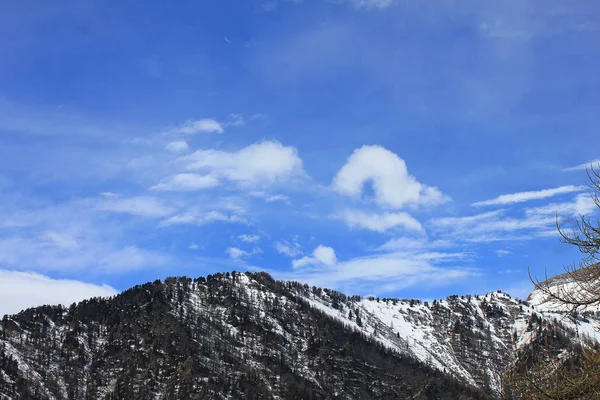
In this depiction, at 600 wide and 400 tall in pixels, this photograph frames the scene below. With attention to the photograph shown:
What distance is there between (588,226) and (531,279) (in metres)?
2.48

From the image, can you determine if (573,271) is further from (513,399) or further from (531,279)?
(513,399)

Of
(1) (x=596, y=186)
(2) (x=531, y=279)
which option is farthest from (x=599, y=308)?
(1) (x=596, y=186)

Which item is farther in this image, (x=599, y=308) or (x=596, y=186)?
(x=596, y=186)

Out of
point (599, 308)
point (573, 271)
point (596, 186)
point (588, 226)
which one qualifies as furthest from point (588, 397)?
point (596, 186)

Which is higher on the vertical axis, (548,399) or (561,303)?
(561,303)

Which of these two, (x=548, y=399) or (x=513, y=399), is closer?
(x=548, y=399)

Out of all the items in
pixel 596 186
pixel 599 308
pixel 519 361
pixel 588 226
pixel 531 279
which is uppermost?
pixel 596 186

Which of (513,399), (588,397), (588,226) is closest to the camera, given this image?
(588,397)

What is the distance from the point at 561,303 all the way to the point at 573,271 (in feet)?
4.34

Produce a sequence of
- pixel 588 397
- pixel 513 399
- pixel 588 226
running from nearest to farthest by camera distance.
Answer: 1. pixel 588 397
2. pixel 588 226
3. pixel 513 399

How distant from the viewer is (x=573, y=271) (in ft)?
58.3

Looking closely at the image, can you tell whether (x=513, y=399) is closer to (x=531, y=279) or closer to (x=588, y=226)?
(x=531, y=279)

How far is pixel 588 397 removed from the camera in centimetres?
1638

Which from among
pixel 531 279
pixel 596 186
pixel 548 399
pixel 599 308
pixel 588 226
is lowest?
pixel 548 399
